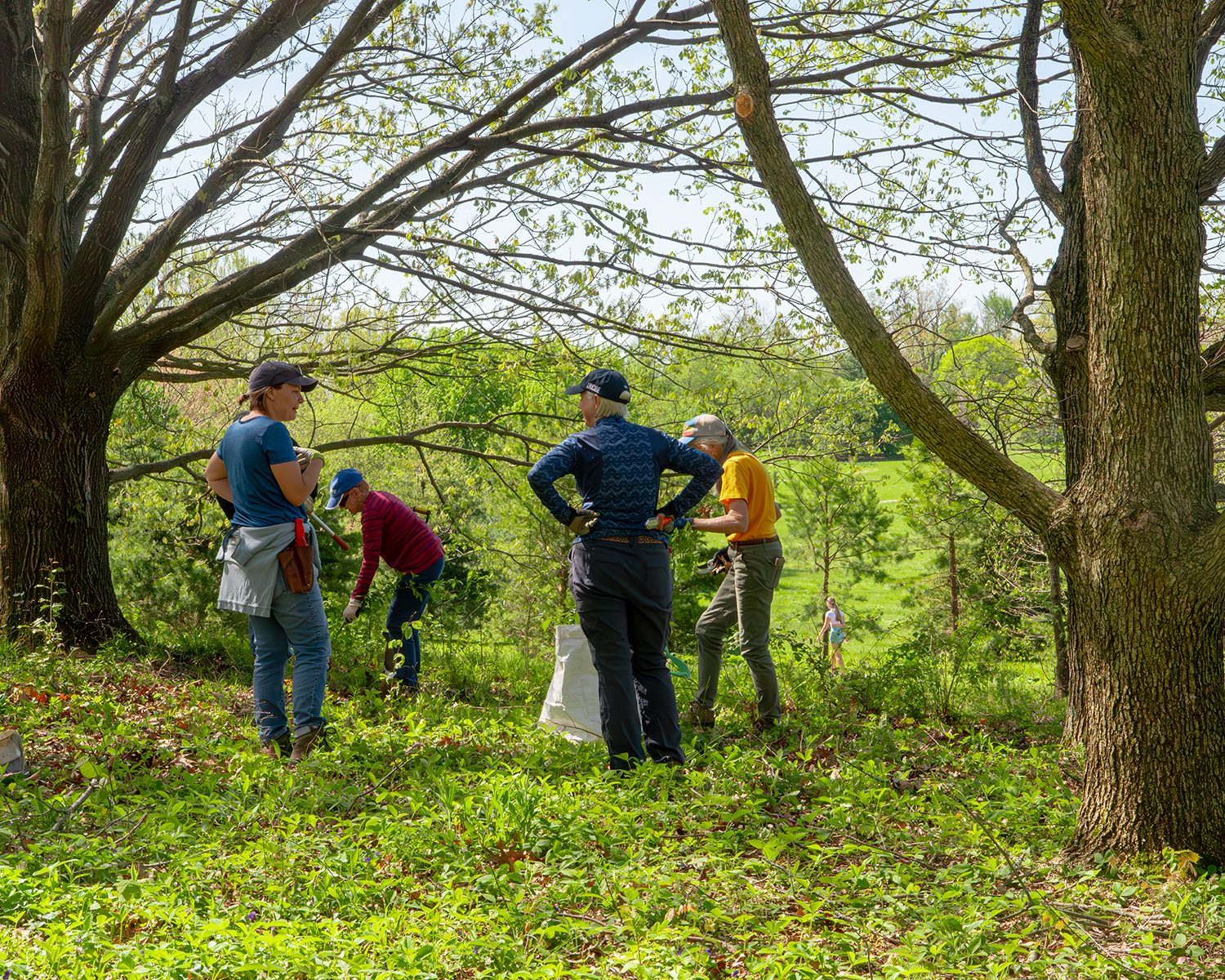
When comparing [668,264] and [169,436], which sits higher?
[668,264]

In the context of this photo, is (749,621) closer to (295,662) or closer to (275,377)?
(295,662)

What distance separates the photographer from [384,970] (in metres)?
2.32

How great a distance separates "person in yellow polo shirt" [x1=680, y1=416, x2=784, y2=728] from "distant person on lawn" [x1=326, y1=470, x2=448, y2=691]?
190 centimetres

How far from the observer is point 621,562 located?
13.4ft

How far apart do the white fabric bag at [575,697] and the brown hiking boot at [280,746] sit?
1.35m

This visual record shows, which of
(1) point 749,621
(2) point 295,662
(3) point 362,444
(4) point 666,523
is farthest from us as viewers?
(3) point 362,444

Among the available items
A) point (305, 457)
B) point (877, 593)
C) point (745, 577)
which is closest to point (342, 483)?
point (305, 457)

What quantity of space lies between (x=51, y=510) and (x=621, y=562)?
4.66 metres

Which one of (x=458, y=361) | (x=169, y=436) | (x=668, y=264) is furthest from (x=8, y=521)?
(x=668, y=264)

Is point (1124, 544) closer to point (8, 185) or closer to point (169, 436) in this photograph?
point (8, 185)

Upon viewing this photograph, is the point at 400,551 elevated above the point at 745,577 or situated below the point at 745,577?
above

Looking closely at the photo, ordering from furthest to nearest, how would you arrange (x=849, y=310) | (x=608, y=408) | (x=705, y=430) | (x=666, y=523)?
1. (x=705, y=430)
2. (x=608, y=408)
3. (x=666, y=523)
4. (x=849, y=310)

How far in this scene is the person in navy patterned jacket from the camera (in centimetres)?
409

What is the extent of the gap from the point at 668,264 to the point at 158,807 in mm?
4786
